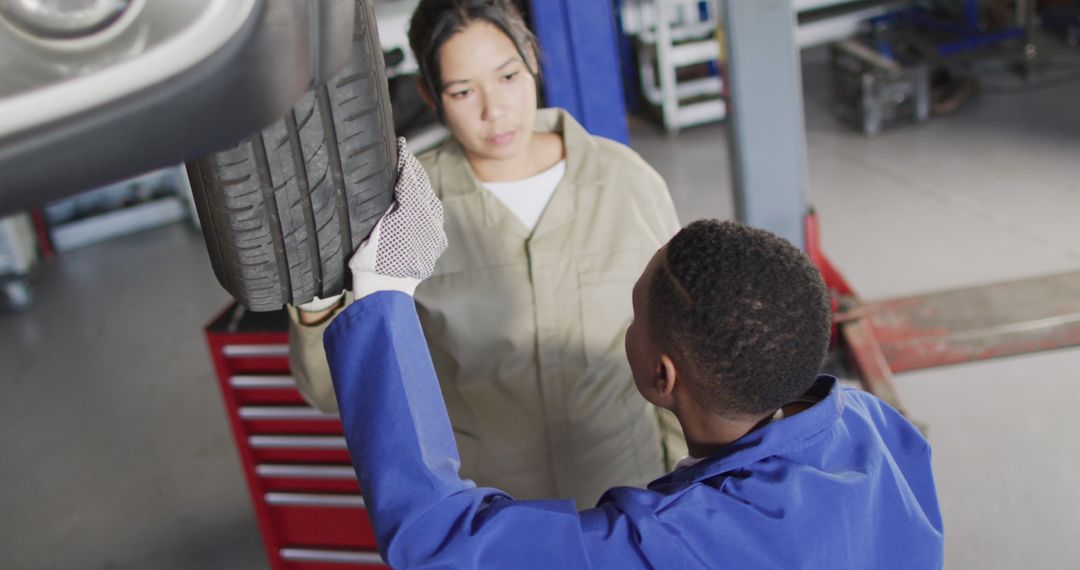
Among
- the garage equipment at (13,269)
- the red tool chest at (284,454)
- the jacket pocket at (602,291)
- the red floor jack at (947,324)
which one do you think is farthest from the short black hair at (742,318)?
the garage equipment at (13,269)

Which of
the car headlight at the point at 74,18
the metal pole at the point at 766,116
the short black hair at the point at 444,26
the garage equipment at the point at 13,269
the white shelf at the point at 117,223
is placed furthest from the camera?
the white shelf at the point at 117,223

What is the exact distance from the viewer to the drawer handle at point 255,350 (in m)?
2.20

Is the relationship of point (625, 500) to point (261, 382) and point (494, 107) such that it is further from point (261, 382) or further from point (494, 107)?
point (261, 382)

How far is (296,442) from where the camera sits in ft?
7.56

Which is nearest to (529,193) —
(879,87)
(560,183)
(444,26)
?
(560,183)

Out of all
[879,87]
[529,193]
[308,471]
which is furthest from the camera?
[879,87]

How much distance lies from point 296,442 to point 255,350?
9.4 inches

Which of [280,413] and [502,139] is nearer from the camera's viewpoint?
[502,139]

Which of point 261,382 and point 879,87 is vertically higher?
point 261,382

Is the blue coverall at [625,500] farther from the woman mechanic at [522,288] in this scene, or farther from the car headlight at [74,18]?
the woman mechanic at [522,288]

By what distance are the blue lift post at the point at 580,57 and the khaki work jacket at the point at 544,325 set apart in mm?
774

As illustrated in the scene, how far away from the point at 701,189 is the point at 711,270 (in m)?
4.13

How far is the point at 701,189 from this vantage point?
512cm

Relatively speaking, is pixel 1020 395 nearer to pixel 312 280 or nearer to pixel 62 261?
pixel 312 280
